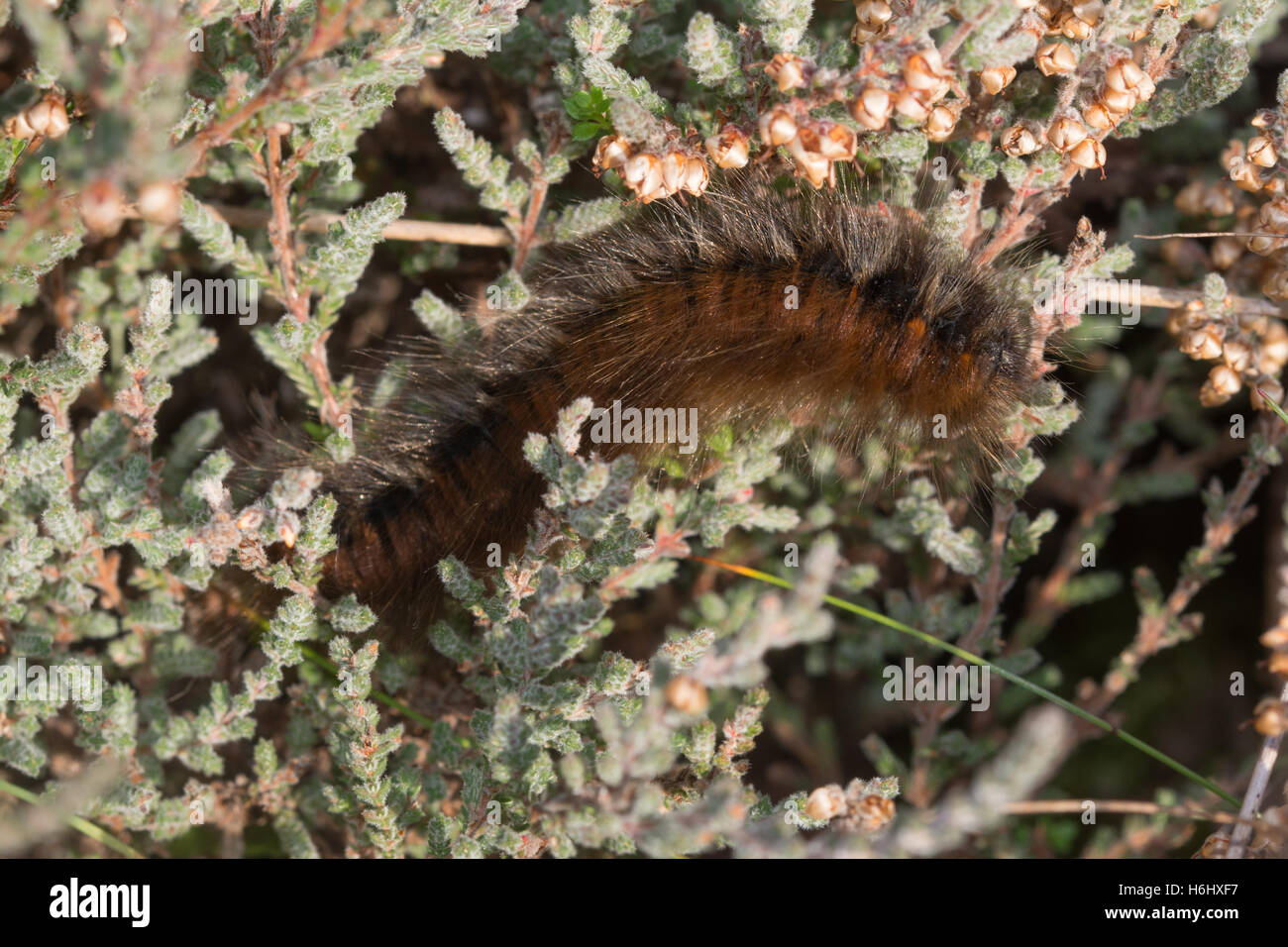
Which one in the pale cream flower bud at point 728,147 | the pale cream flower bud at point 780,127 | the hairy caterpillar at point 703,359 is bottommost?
the hairy caterpillar at point 703,359

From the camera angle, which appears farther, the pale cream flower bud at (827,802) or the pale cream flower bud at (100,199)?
the pale cream flower bud at (827,802)

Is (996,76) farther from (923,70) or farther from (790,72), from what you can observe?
(790,72)

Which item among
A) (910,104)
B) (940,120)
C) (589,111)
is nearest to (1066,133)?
(940,120)

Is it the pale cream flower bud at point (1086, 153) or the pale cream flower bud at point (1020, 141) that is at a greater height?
the pale cream flower bud at point (1020, 141)

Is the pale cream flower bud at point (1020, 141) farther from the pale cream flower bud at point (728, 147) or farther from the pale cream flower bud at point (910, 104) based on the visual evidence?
the pale cream flower bud at point (728, 147)

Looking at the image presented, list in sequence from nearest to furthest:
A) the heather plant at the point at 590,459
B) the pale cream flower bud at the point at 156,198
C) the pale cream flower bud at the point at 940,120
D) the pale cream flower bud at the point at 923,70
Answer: the pale cream flower bud at the point at 156,198
the pale cream flower bud at the point at 923,70
the heather plant at the point at 590,459
the pale cream flower bud at the point at 940,120

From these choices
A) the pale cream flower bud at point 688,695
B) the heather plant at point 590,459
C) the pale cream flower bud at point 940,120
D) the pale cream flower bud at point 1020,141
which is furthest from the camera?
the pale cream flower bud at point 1020,141

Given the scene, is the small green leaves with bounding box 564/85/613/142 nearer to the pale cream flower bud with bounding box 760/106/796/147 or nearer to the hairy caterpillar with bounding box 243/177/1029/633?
the hairy caterpillar with bounding box 243/177/1029/633

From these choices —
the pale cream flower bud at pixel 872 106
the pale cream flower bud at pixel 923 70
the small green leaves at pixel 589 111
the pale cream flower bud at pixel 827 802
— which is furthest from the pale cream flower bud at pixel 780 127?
the pale cream flower bud at pixel 827 802
